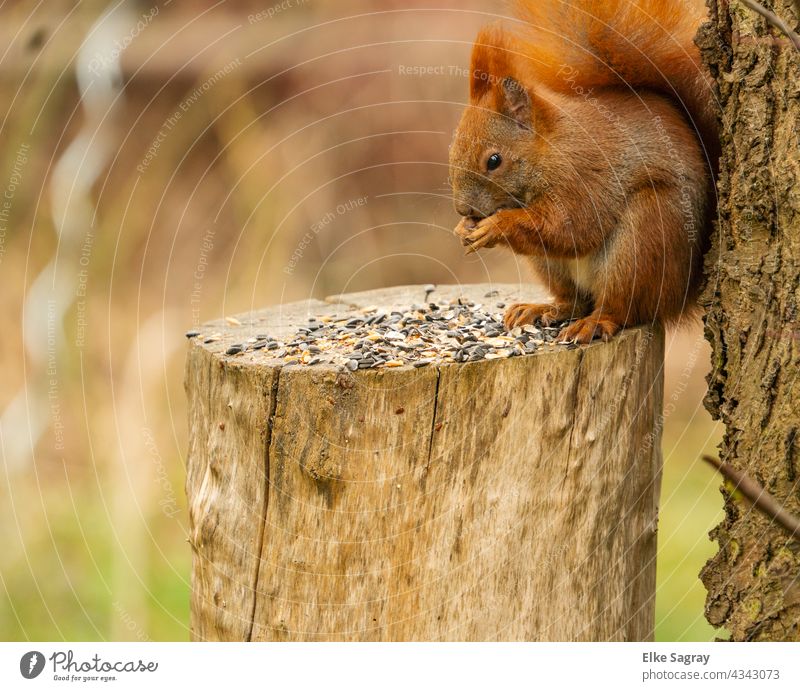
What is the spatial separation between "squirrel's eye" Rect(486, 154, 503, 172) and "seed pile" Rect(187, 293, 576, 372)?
0.27 metres

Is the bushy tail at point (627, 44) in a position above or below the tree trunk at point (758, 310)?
above

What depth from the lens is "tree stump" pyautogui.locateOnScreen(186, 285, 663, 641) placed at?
4.42 feet

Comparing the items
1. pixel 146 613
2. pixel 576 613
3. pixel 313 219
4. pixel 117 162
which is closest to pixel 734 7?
pixel 576 613

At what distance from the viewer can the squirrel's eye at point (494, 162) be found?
172cm

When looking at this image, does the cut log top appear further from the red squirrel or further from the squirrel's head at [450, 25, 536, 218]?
the squirrel's head at [450, 25, 536, 218]

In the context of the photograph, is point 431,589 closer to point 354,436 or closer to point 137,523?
point 354,436

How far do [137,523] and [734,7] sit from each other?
6.38ft

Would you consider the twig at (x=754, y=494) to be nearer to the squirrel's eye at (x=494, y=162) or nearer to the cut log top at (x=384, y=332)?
the cut log top at (x=384, y=332)

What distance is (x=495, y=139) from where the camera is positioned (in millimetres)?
1720

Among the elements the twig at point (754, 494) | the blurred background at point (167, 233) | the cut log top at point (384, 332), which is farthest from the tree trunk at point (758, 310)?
the blurred background at point (167, 233)

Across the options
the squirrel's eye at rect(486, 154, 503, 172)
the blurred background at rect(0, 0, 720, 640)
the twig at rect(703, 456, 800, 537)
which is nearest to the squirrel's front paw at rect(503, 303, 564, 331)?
the squirrel's eye at rect(486, 154, 503, 172)

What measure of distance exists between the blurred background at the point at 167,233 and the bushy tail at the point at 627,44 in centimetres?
77

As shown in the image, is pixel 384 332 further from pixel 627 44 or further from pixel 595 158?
pixel 627 44
